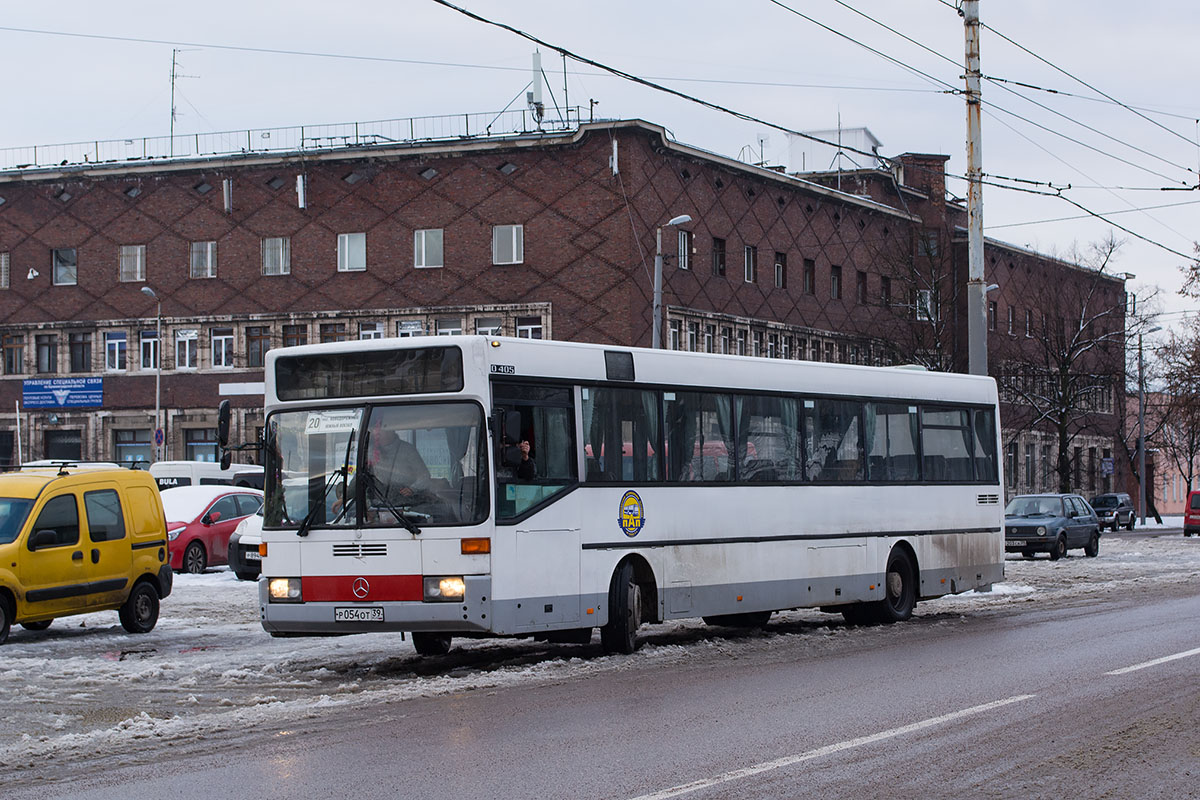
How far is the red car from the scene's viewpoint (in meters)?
29.0

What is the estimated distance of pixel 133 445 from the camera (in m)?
61.2

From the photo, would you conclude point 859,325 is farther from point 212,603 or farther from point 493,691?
point 493,691

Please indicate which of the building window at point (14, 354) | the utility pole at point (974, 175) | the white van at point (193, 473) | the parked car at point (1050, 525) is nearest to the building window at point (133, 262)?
the building window at point (14, 354)

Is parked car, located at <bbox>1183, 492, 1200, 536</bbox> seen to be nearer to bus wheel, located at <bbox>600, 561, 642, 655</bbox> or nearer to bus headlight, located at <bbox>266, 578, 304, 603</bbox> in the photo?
bus wheel, located at <bbox>600, 561, 642, 655</bbox>

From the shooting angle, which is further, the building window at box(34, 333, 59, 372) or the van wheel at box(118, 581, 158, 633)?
the building window at box(34, 333, 59, 372)

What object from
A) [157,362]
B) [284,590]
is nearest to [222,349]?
[157,362]

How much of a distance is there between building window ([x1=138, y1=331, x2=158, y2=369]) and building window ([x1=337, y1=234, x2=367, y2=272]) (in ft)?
27.7

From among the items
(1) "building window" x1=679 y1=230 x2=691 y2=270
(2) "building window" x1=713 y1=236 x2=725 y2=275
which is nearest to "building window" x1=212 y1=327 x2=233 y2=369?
(1) "building window" x1=679 y1=230 x2=691 y2=270

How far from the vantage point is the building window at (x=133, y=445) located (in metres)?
61.0

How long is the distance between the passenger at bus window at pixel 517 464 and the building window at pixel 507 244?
4279cm

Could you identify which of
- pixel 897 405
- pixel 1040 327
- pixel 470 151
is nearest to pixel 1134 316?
pixel 1040 327

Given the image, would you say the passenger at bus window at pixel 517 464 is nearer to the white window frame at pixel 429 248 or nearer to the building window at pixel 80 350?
the white window frame at pixel 429 248

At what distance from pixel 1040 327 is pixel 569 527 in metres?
65.1

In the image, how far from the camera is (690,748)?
918 cm
